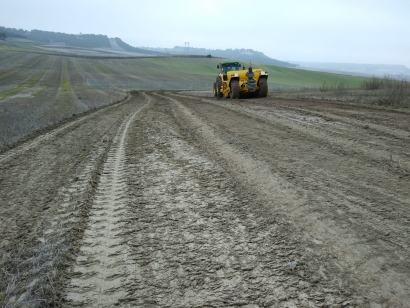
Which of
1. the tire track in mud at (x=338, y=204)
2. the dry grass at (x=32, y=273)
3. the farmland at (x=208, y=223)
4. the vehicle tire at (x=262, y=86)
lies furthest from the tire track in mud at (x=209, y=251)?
the vehicle tire at (x=262, y=86)

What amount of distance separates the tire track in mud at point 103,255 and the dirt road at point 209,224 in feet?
0.04

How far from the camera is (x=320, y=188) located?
14.2 feet

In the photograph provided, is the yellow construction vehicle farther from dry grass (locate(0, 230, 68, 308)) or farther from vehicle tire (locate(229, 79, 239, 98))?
dry grass (locate(0, 230, 68, 308))

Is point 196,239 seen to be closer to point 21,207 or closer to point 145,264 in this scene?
point 145,264

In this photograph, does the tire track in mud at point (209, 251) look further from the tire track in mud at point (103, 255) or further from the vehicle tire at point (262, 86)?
the vehicle tire at point (262, 86)

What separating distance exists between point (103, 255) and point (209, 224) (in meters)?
1.08

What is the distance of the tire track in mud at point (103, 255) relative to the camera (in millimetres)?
2455

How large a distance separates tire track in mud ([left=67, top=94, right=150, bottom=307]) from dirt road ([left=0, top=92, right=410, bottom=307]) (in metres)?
0.01

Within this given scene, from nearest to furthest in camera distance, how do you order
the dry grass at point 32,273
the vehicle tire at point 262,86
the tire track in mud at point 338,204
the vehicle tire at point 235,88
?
the dry grass at point 32,273, the tire track in mud at point 338,204, the vehicle tire at point 235,88, the vehicle tire at point 262,86

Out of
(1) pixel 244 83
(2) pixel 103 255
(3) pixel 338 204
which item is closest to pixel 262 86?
(1) pixel 244 83

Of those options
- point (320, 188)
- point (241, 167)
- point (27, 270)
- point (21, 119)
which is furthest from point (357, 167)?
point (21, 119)

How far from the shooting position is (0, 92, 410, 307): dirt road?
246cm

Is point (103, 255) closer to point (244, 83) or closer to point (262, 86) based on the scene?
point (244, 83)

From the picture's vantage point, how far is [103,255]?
295 centimetres
